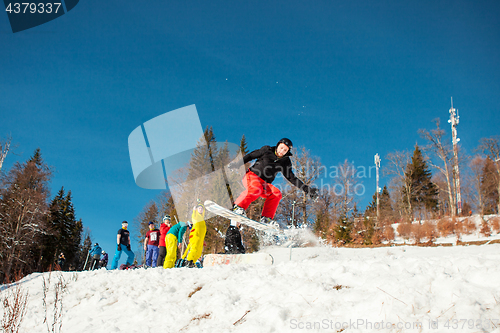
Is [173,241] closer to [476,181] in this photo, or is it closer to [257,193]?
[257,193]

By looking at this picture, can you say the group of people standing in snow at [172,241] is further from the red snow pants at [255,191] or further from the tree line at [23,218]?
the tree line at [23,218]

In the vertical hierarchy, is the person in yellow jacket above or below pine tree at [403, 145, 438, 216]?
below

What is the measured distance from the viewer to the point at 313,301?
2.93 m

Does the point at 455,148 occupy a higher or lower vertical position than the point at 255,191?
higher

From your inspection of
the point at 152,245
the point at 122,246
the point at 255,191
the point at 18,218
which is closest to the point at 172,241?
the point at 152,245

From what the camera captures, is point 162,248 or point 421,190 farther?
point 421,190

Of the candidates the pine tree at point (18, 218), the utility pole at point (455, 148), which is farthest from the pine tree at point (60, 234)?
the utility pole at point (455, 148)

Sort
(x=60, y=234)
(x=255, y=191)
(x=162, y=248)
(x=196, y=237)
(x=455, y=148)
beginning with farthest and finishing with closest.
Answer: (x=60, y=234)
(x=455, y=148)
(x=162, y=248)
(x=196, y=237)
(x=255, y=191)

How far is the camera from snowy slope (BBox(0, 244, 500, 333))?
237 centimetres

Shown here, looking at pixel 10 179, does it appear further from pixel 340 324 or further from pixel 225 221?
pixel 340 324

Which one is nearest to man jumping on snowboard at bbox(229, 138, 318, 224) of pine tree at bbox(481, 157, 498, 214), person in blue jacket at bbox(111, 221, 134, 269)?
person in blue jacket at bbox(111, 221, 134, 269)

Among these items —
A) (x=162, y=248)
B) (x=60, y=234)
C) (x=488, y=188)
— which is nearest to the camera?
(x=162, y=248)

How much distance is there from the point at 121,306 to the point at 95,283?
2.16 metres

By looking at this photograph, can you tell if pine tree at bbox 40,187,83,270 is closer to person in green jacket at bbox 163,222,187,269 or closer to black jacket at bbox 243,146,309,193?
person in green jacket at bbox 163,222,187,269
